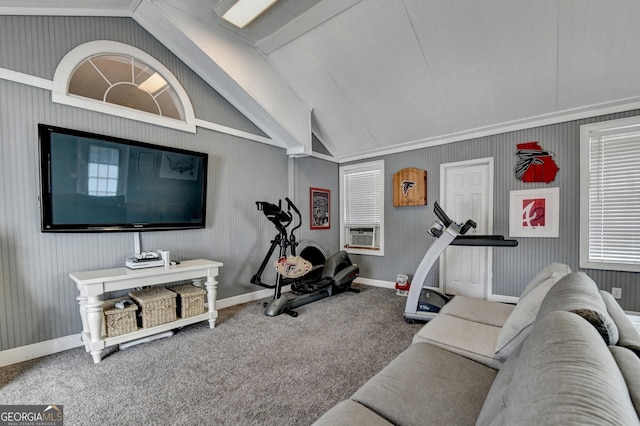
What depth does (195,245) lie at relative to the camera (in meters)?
3.34

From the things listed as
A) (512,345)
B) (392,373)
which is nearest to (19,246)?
(392,373)

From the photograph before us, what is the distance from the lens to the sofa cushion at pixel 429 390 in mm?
1054

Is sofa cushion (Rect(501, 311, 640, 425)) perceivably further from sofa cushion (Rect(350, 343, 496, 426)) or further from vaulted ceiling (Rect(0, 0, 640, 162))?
vaulted ceiling (Rect(0, 0, 640, 162))

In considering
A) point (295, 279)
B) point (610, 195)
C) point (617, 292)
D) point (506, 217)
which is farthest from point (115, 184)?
point (617, 292)

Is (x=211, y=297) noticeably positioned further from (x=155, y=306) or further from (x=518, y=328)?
(x=518, y=328)

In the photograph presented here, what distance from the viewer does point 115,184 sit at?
2617mm

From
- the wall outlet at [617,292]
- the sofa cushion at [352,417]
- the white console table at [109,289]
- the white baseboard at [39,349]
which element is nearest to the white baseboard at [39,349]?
the white baseboard at [39,349]

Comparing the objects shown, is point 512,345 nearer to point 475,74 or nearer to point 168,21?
point 475,74

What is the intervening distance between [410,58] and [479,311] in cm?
279

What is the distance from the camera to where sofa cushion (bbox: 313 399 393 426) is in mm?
981

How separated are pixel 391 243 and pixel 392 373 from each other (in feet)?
11.6

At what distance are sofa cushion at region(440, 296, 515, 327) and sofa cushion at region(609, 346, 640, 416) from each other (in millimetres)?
1257

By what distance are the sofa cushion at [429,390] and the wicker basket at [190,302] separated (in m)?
2.20

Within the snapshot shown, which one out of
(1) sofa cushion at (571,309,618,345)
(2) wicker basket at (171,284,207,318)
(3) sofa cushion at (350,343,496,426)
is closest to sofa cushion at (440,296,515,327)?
(3) sofa cushion at (350,343,496,426)
